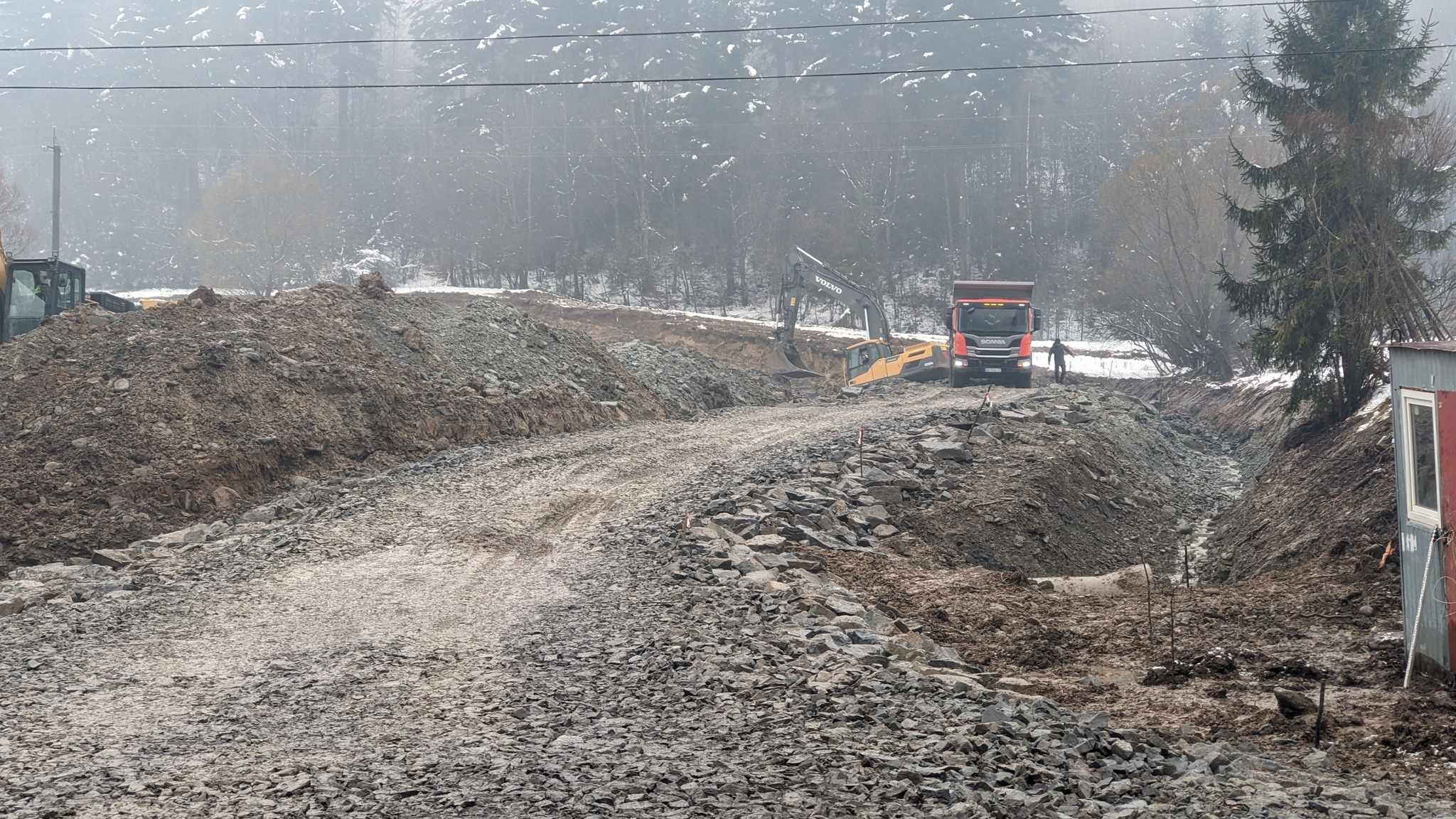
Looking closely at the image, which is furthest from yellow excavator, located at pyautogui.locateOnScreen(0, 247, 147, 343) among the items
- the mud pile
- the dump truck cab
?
the mud pile

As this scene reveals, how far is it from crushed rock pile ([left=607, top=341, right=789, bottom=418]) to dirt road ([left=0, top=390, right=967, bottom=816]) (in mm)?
11678

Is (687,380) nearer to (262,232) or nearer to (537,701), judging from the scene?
(537,701)

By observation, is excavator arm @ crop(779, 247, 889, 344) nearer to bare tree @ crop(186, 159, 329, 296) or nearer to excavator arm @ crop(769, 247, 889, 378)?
excavator arm @ crop(769, 247, 889, 378)

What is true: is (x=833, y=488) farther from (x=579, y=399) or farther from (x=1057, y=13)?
(x=1057, y=13)

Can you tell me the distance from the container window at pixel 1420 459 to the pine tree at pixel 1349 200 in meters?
12.9

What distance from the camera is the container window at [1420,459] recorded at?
24.1ft

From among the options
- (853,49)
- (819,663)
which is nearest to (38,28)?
(853,49)

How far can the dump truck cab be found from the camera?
71.7 ft

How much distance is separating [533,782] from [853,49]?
67.5m

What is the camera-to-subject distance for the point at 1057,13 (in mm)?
64938

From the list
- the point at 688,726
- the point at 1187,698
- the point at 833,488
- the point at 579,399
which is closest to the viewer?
the point at 688,726

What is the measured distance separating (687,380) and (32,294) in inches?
595

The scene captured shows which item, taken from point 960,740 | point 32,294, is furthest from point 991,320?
point 960,740

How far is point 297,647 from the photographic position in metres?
8.81
